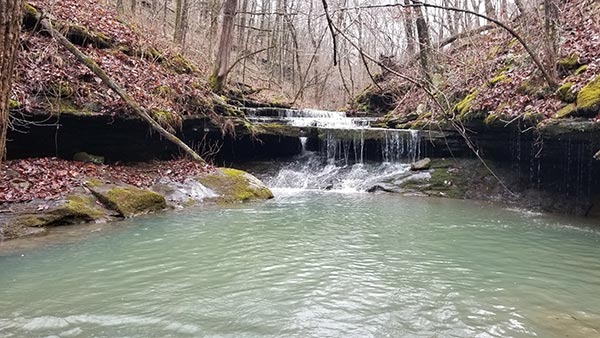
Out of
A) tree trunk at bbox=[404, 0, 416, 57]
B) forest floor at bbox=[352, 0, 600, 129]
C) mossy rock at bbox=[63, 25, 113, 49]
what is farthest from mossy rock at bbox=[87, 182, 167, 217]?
tree trunk at bbox=[404, 0, 416, 57]

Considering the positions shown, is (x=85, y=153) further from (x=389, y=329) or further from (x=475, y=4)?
(x=475, y=4)

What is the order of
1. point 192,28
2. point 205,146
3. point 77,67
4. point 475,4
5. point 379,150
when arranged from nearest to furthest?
point 77,67 < point 205,146 < point 379,150 < point 475,4 < point 192,28

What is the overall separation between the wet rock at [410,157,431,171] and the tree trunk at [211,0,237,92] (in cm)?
733

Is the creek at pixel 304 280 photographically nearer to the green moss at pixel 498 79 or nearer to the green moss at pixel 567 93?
the green moss at pixel 567 93

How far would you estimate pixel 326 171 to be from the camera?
1603 cm

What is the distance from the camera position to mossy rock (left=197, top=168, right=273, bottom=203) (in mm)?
10899

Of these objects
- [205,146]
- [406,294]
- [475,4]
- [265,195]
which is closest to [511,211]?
[265,195]

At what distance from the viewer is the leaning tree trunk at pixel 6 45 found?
2736 mm

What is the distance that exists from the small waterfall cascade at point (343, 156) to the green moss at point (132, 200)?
6471mm

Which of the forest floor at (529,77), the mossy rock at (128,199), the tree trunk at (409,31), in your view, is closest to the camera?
the mossy rock at (128,199)

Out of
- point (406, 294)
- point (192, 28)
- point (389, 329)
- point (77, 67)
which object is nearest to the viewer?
point (389, 329)

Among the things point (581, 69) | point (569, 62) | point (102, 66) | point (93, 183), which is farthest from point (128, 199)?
point (569, 62)

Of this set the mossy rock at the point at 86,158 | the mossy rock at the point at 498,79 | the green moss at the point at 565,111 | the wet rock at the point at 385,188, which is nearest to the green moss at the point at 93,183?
the mossy rock at the point at 86,158

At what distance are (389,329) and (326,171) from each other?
12.5 m
